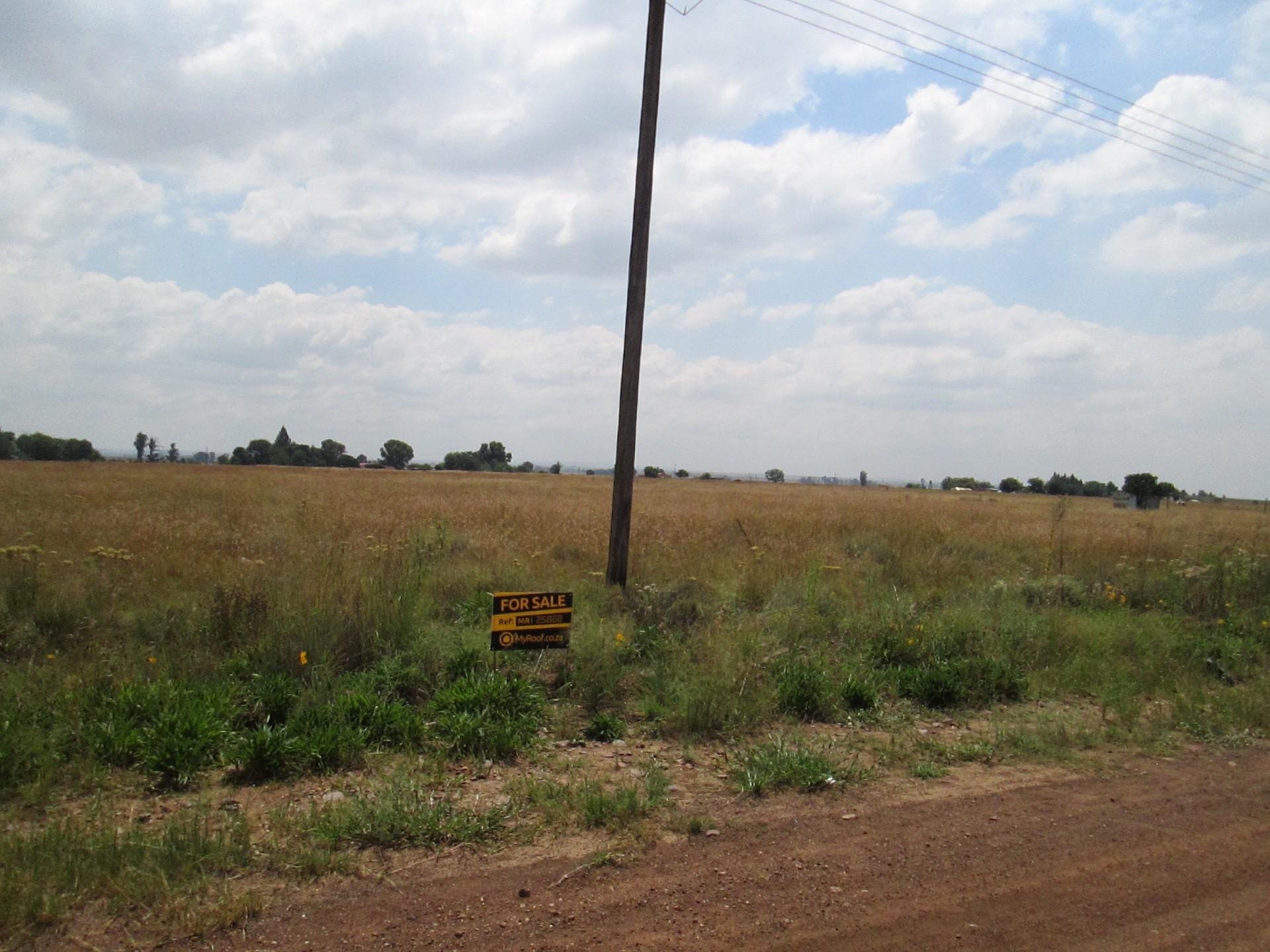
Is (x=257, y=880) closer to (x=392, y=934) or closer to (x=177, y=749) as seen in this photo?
(x=392, y=934)

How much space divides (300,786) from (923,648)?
5.63 meters

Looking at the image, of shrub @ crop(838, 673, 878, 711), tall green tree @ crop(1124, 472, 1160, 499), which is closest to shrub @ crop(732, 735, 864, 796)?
shrub @ crop(838, 673, 878, 711)

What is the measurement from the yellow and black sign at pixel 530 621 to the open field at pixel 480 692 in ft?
0.83

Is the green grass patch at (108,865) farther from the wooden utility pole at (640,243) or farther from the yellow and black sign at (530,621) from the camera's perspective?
the wooden utility pole at (640,243)

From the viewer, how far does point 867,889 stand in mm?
3840

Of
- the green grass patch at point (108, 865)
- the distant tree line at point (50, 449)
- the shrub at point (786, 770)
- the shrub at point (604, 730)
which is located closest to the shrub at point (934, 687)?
the shrub at point (786, 770)

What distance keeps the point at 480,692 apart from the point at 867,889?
3.18 meters

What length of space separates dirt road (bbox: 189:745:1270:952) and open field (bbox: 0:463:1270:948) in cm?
27

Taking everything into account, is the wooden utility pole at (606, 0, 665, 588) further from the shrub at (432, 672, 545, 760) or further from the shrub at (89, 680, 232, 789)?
the shrub at (89, 680, 232, 789)

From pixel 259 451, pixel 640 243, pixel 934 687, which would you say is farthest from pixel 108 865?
pixel 259 451

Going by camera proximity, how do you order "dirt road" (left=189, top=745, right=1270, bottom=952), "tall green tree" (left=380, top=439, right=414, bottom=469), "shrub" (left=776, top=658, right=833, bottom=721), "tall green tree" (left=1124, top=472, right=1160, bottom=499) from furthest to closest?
1. "tall green tree" (left=380, top=439, right=414, bottom=469)
2. "tall green tree" (left=1124, top=472, right=1160, bottom=499)
3. "shrub" (left=776, top=658, right=833, bottom=721)
4. "dirt road" (left=189, top=745, right=1270, bottom=952)

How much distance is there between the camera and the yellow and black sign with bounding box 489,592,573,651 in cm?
665

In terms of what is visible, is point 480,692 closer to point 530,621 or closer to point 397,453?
point 530,621

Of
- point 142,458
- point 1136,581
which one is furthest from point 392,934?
point 142,458
